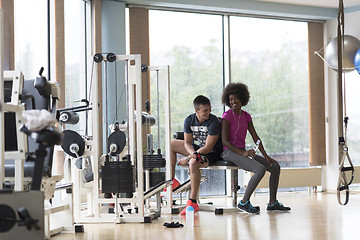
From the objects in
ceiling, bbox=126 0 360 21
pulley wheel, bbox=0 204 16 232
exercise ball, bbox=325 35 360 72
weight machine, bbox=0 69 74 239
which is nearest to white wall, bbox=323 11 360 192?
ceiling, bbox=126 0 360 21

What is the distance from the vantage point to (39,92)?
3.73 metres

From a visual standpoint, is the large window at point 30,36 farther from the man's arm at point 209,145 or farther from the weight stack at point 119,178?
the man's arm at point 209,145

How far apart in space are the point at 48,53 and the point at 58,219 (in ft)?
7.07

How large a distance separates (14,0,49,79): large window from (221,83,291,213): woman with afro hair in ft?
6.25

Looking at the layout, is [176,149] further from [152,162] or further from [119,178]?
[119,178]

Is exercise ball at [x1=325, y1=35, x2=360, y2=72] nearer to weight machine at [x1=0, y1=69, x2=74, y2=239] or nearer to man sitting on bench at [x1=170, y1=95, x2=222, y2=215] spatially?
man sitting on bench at [x1=170, y1=95, x2=222, y2=215]

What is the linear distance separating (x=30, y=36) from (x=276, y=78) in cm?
376

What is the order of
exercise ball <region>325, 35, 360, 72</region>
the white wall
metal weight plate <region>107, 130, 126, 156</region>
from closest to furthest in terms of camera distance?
metal weight plate <region>107, 130, 126, 156</region>
exercise ball <region>325, 35, 360, 72</region>
the white wall

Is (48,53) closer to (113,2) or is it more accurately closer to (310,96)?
(113,2)

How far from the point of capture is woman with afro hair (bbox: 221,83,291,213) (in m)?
5.20

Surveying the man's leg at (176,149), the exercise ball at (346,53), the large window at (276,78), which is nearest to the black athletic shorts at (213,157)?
the man's leg at (176,149)

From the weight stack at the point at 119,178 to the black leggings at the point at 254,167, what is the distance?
116 centimetres

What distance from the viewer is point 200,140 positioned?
547 cm

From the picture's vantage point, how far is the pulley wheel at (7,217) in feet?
9.64
